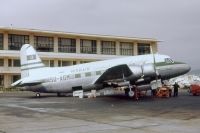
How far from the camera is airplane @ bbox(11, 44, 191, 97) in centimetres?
3186

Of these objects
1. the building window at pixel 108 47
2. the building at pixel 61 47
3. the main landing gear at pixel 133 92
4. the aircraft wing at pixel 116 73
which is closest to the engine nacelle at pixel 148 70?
the aircraft wing at pixel 116 73

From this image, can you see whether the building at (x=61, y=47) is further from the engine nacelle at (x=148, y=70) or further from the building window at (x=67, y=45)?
the engine nacelle at (x=148, y=70)

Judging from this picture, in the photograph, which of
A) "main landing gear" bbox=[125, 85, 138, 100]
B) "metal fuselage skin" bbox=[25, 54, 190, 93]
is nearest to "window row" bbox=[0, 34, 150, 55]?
"metal fuselage skin" bbox=[25, 54, 190, 93]

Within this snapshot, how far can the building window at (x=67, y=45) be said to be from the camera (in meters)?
76.9

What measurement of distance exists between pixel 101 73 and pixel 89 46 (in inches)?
1810

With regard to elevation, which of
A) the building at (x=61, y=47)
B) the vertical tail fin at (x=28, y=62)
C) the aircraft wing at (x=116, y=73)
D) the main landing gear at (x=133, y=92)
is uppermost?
the building at (x=61, y=47)

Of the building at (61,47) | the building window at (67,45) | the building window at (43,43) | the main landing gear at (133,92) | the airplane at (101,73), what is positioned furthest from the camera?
the building window at (67,45)

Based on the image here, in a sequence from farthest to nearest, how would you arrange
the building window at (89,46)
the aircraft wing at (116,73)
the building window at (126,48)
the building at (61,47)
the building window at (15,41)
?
the building window at (126,48) → the building window at (89,46) → the building window at (15,41) → the building at (61,47) → the aircraft wing at (116,73)

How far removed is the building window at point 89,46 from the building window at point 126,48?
6692 mm

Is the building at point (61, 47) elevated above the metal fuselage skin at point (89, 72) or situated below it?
above

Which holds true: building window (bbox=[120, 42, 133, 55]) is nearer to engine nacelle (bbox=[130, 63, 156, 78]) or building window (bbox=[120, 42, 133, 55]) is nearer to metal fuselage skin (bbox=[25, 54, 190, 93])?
metal fuselage skin (bbox=[25, 54, 190, 93])

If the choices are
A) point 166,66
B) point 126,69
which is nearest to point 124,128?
point 126,69

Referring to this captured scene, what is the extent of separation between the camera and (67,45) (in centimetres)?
7769

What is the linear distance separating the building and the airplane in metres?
31.1
